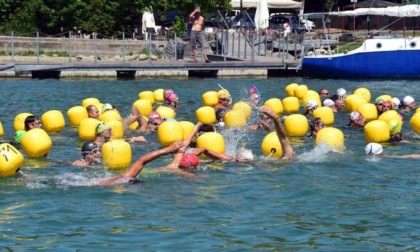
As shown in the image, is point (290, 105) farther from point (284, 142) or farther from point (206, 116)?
point (284, 142)

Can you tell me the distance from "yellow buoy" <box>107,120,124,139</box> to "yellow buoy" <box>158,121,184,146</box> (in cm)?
123

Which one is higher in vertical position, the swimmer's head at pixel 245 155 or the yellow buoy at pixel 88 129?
the yellow buoy at pixel 88 129

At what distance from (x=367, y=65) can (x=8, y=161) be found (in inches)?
923

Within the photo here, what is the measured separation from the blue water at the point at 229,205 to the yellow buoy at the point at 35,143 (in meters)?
0.21

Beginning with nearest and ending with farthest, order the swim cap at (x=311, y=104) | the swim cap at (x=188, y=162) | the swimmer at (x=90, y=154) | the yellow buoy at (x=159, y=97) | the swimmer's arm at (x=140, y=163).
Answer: the swimmer's arm at (x=140, y=163) → the swim cap at (x=188, y=162) → the swimmer at (x=90, y=154) → the swim cap at (x=311, y=104) → the yellow buoy at (x=159, y=97)

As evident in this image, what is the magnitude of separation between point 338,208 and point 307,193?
937 mm

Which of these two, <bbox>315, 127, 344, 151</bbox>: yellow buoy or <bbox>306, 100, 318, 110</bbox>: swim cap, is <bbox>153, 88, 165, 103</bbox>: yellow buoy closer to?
<bbox>306, 100, 318, 110</bbox>: swim cap

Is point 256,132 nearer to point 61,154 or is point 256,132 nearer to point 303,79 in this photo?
point 61,154

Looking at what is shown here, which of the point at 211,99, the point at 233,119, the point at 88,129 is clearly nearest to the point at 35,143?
the point at 88,129

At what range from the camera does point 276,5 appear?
48.6m

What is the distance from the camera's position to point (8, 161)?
1320 cm

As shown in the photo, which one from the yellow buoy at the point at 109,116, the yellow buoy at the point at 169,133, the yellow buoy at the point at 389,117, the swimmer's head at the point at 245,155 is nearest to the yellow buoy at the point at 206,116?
the yellow buoy at the point at 109,116

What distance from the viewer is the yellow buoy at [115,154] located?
14039 millimetres

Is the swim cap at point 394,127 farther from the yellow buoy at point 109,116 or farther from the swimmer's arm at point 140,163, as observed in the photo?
the swimmer's arm at point 140,163
